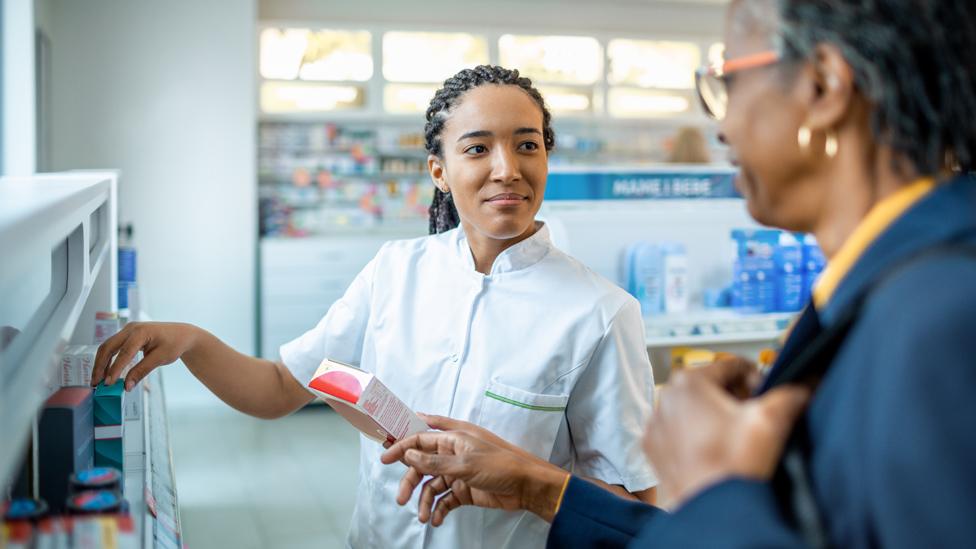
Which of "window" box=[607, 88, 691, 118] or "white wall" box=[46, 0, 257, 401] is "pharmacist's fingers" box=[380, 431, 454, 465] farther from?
"window" box=[607, 88, 691, 118]

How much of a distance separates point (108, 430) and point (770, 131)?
1.12 metres

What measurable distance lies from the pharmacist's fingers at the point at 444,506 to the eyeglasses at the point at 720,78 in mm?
747

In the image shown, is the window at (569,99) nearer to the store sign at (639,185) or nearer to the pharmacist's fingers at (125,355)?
the store sign at (639,185)

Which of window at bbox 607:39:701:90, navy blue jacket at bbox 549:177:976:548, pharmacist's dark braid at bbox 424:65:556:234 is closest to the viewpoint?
navy blue jacket at bbox 549:177:976:548

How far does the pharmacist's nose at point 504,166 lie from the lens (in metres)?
1.61

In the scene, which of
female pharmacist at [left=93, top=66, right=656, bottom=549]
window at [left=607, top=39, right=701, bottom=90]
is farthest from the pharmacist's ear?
window at [left=607, top=39, right=701, bottom=90]

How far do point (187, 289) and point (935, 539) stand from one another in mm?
6267

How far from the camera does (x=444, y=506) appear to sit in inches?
55.7

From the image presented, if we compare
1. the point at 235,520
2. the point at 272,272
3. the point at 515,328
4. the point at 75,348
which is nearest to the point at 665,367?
the point at 235,520

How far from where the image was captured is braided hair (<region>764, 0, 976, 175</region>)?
72 cm

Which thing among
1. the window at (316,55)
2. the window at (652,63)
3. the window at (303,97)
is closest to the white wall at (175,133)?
the window at (316,55)

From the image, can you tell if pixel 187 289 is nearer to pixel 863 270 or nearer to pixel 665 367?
pixel 665 367

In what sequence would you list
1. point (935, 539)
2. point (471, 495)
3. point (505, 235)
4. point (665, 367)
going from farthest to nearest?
point (665, 367), point (505, 235), point (471, 495), point (935, 539)

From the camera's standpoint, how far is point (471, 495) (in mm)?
1396
